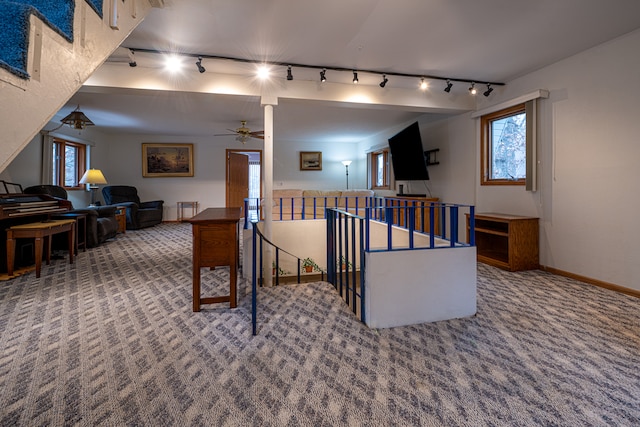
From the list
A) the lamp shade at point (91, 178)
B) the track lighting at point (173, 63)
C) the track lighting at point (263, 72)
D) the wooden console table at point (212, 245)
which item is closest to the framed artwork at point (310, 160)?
the lamp shade at point (91, 178)

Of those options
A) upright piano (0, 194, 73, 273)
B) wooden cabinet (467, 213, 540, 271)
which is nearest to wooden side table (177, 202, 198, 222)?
upright piano (0, 194, 73, 273)

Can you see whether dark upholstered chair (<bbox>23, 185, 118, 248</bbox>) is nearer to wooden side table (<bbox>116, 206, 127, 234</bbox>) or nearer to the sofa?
wooden side table (<bbox>116, 206, 127, 234</bbox>)

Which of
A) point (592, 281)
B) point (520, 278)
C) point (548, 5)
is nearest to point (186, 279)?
point (520, 278)

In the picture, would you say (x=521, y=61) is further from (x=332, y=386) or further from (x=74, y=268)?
(x=74, y=268)

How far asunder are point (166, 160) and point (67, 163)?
2.10 m

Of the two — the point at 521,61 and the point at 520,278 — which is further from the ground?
the point at 521,61

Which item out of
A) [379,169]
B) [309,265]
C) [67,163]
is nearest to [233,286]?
[309,265]

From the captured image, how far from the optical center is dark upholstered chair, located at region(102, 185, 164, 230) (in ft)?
22.0

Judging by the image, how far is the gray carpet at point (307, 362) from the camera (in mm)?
1327

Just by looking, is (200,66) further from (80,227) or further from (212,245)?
(80,227)

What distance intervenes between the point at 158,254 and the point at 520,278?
4892 millimetres

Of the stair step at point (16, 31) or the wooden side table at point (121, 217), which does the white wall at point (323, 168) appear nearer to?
the wooden side table at point (121, 217)

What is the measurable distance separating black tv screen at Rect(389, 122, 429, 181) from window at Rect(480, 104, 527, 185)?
0.90 metres

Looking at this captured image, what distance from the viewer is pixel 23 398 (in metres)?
1.40
